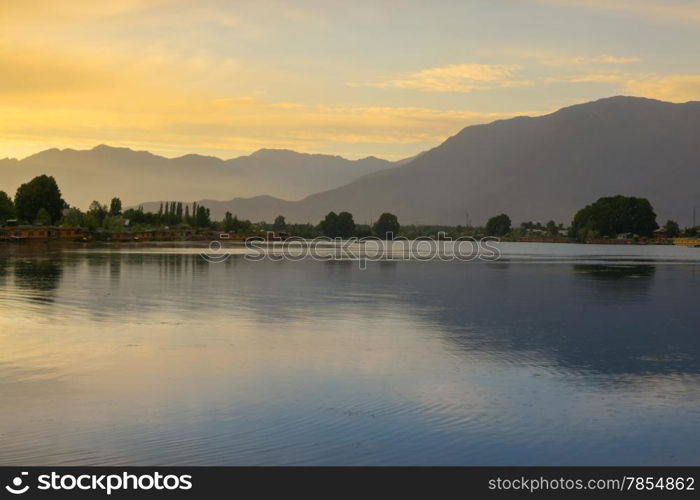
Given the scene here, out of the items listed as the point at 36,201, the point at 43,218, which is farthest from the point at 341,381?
the point at 36,201

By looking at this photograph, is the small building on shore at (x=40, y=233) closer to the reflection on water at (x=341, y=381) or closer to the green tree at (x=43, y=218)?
the green tree at (x=43, y=218)

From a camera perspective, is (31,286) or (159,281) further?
(159,281)

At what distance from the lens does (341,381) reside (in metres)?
17.5

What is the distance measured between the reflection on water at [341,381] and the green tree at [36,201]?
150 m

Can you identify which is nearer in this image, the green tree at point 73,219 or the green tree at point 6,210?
the green tree at point 6,210

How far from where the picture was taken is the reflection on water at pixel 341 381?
12.4 m

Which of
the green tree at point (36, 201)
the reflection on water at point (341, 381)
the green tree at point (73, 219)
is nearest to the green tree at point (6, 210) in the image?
the green tree at point (36, 201)

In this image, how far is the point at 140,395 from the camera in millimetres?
15766

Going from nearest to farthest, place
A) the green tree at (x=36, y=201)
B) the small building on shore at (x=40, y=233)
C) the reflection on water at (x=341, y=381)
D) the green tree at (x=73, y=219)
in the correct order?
the reflection on water at (x=341, y=381), the small building on shore at (x=40, y=233), the green tree at (x=36, y=201), the green tree at (x=73, y=219)

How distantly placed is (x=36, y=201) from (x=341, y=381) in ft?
566

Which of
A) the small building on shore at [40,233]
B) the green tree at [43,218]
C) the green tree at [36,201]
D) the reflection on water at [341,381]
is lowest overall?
the reflection on water at [341,381]

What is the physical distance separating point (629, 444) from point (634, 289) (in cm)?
3586
